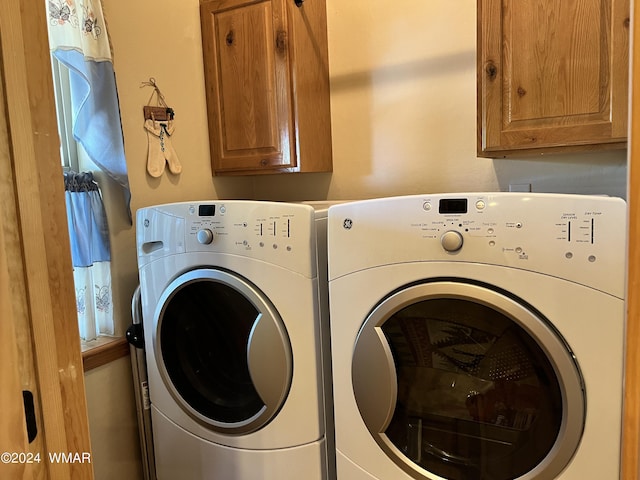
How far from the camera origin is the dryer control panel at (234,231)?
4.35 feet

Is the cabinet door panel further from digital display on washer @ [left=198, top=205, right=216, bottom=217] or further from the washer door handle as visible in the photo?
the washer door handle

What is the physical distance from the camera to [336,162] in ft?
7.06

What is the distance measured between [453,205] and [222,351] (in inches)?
34.4

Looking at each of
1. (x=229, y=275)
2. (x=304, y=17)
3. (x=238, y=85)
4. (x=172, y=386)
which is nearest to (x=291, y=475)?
(x=172, y=386)

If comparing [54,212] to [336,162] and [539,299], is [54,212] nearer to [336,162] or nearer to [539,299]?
[539,299]

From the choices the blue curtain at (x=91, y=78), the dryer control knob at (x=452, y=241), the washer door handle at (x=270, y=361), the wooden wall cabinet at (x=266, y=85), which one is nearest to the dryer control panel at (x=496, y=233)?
the dryer control knob at (x=452, y=241)

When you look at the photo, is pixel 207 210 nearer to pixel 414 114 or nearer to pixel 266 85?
pixel 266 85

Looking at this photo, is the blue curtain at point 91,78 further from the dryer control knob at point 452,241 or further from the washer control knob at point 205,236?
the dryer control knob at point 452,241

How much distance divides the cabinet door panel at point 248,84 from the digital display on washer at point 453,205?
0.92 meters

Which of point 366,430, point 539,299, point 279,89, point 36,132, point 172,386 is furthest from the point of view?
point 279,89

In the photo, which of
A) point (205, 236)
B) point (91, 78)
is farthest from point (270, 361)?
point (91, 78)

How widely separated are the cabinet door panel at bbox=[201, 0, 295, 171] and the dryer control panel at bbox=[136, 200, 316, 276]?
548mm

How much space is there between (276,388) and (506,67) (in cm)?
114

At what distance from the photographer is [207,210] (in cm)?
147
